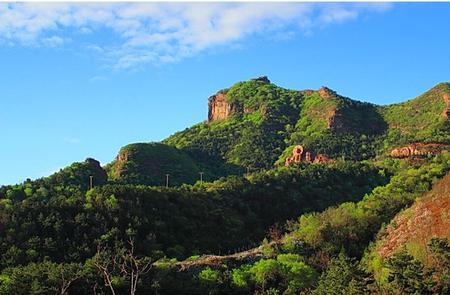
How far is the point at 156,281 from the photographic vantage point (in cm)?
6006

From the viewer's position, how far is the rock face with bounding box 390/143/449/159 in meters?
128

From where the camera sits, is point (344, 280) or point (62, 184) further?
point (62, 184)

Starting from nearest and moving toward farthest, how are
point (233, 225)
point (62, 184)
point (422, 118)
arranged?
point (233, 225) < point (62, 184) < point (422, 118)

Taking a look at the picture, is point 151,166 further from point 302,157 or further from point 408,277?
point 408,277

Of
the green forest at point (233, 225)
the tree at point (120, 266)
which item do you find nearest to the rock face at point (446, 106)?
the green forest at point (233, 225)

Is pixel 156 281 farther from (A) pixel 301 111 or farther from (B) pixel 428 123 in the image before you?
(A) pixel 301 111

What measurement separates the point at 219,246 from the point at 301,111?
9811cm

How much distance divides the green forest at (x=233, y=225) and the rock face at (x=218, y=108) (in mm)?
40029

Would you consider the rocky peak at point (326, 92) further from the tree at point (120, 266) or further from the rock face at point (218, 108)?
the tree at point (120, 266)

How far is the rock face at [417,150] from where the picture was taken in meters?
128

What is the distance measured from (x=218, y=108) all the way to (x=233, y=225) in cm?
10547

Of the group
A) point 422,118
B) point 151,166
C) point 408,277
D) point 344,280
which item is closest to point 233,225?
point 344,280

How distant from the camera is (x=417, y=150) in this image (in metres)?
129

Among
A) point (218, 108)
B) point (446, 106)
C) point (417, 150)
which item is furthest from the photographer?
point (218, 108)
